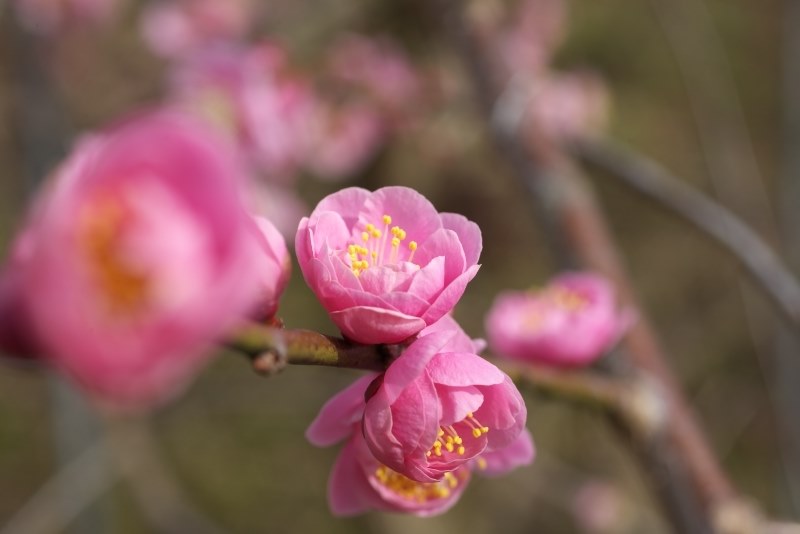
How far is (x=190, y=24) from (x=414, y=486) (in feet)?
5.60

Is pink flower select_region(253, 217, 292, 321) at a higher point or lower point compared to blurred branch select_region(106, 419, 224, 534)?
higher

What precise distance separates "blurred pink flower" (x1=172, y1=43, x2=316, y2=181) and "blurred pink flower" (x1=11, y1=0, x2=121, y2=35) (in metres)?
0.72

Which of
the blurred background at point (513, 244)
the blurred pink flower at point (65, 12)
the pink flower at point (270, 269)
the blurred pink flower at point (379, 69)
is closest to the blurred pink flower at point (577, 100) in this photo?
the blurred background at point (513, 244)

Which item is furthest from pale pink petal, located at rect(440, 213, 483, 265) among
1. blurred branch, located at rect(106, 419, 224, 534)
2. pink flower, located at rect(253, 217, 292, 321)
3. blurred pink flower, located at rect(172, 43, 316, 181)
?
blurred branch, located at rect(106, 419, 224, 534)

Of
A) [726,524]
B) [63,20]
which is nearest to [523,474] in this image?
[726,524]

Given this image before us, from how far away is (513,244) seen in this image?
8.87 ft

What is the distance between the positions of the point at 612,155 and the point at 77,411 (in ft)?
4.39

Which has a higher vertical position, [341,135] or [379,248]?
[379,248]

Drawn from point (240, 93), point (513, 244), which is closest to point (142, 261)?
point (240, 93)

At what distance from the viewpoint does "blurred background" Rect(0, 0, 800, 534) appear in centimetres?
212

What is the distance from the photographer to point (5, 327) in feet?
0.96

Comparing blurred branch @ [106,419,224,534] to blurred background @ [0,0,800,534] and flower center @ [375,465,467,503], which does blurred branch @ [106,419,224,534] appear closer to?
blurred background @ [0,0,800,534]

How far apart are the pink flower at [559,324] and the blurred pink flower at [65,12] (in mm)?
1669

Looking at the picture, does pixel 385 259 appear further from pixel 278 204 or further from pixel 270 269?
pixel 278 204
